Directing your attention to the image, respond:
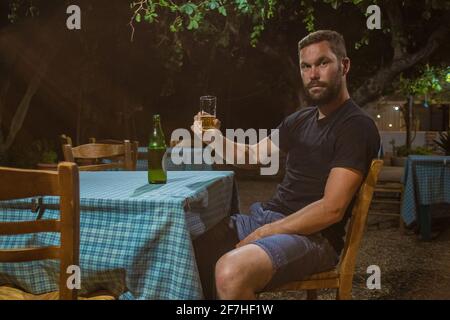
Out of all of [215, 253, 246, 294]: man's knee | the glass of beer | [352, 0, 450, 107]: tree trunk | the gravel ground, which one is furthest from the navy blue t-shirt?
[352, 0, 450, 107]: tree trunk

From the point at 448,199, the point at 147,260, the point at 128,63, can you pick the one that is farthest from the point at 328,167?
the point at 128,63

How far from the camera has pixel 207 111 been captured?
2439mm

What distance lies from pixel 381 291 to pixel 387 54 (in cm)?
859

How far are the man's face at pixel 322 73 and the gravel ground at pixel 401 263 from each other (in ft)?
6.03

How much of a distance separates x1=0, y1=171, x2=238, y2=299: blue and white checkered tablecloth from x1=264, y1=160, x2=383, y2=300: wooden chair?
55cm

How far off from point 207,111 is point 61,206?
108 centimetres

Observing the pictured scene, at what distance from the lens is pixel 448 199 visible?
5.29 m

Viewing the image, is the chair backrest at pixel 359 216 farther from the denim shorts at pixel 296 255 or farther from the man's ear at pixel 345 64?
the man's ear at pixel 345 64

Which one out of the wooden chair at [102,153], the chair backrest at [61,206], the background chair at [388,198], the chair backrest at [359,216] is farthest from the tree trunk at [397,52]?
the chair backrest at [61,206]

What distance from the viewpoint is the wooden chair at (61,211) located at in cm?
150

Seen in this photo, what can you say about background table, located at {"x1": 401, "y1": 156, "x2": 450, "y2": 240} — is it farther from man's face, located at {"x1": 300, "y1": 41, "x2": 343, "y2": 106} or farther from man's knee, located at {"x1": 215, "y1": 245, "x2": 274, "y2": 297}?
man's knee, located at {"x1": 215, "y1": 245, "x2": 274, "y2": 297}

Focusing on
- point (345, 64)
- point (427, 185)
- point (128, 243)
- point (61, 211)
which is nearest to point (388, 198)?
point (427, 185)

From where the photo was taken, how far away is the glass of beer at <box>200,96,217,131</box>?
2.40m
